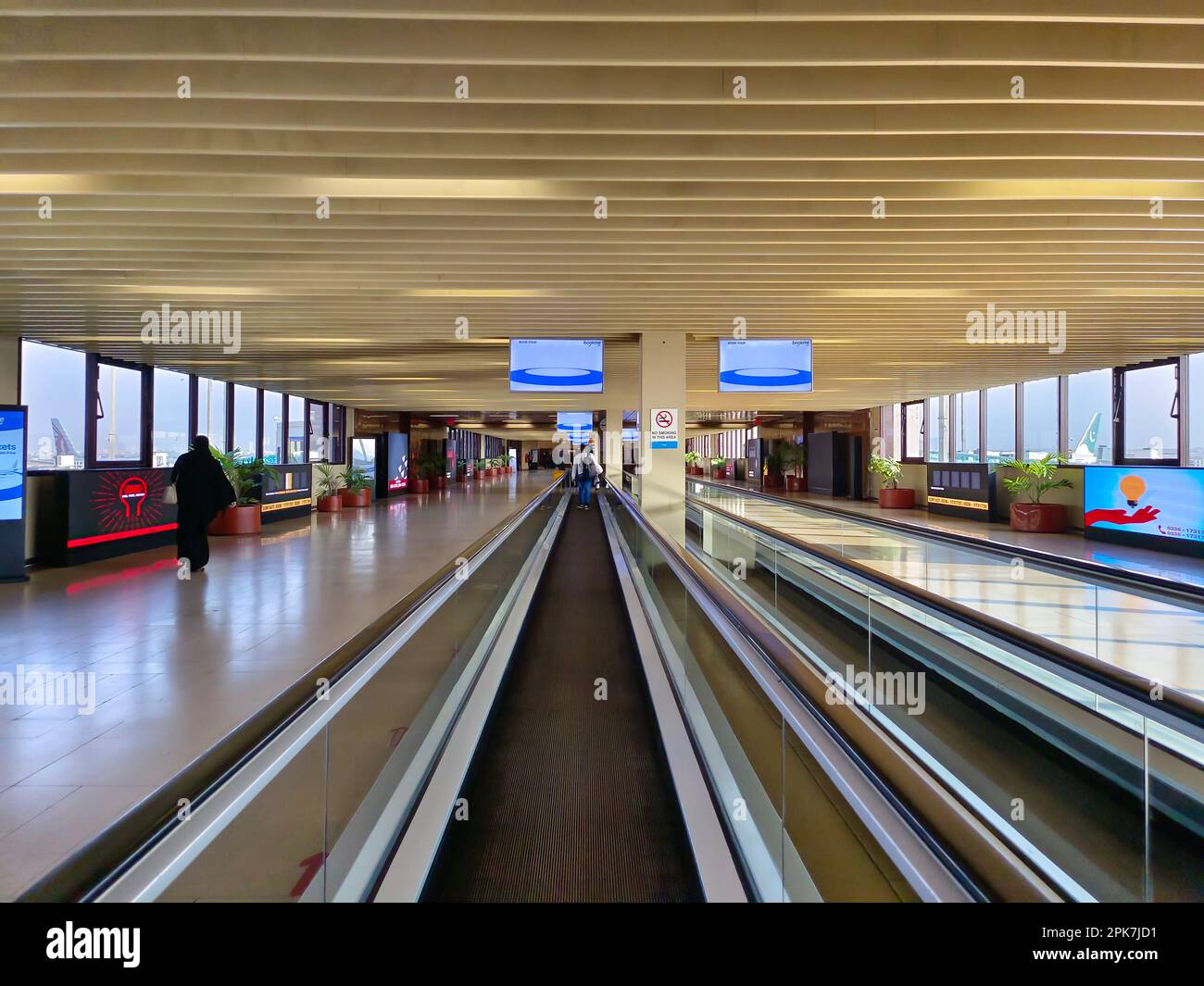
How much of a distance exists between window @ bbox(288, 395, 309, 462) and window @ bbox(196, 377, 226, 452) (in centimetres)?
357

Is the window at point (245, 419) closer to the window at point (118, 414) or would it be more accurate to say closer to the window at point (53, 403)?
the window at point (118, 414)

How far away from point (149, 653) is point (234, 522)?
8.56 metres

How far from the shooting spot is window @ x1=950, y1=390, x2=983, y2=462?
20.5m

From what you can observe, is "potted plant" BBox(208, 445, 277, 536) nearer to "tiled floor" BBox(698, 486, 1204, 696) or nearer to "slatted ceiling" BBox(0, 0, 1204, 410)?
"slatted ceiling" BBox(0, 0, 1204, 410)

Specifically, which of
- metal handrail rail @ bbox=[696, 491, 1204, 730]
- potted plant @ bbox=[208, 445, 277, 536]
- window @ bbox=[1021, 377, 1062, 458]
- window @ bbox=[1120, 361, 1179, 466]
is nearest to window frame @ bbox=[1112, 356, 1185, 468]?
window @ bbox=[1120, 361, 1179, 466]

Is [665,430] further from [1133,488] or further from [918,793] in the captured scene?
[918,793]

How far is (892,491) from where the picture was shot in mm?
20375

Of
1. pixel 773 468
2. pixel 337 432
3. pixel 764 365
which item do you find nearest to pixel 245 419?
pixel 337 432

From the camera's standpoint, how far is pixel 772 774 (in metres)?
3.01
